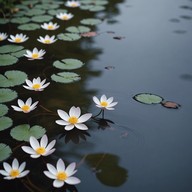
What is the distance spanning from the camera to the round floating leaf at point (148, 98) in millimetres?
1315

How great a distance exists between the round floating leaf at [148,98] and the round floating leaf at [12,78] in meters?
0.60

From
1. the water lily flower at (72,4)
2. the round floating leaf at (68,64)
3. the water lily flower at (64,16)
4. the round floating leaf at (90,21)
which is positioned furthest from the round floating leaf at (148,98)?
the water lily flower at (72,4)

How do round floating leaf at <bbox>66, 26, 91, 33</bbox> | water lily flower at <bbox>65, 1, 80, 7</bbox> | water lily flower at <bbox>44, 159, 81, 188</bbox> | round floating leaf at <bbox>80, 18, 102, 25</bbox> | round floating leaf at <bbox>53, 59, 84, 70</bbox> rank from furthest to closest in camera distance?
water lily flower at <bbox>65, 1, 80, 7</bbox> → round floating leaf at <bbox>80, 18, 102, 25</bbox> → round floating leaf at <bbox>66, 26, 91, 33</bbox> → round floating leaf at <bbox>53, 59, 84, 70</bbox> → water lily flower at <bbox>44, 159, 81, 188</bbox>

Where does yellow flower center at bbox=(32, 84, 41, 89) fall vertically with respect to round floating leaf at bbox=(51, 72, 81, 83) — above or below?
above

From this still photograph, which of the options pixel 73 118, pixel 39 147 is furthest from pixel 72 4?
pixel 39 147

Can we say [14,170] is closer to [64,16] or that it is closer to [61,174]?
[61,174]

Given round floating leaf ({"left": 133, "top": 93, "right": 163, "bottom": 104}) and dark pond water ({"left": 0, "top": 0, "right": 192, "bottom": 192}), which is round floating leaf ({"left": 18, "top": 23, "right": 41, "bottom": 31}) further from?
round floating leaf ({"left": 133, "top": 93, "right": 163, "bottom": 104})

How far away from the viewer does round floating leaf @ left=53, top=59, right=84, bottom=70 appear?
1.61m

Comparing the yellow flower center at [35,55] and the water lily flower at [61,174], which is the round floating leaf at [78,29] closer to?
the yellow flower center at [35,55]

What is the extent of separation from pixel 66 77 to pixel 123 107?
0.38 meters

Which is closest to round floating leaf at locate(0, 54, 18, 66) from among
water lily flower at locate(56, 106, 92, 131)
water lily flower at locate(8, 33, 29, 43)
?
water lily flower at locate(8, 33, 29, 43)

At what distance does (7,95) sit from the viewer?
1.38 meters

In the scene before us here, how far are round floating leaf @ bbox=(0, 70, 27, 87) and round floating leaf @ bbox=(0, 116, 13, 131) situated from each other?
0.90ft

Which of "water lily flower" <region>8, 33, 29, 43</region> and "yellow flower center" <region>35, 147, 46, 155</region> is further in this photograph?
"water lily flower" <region>8, 33, 29, 43</region>
